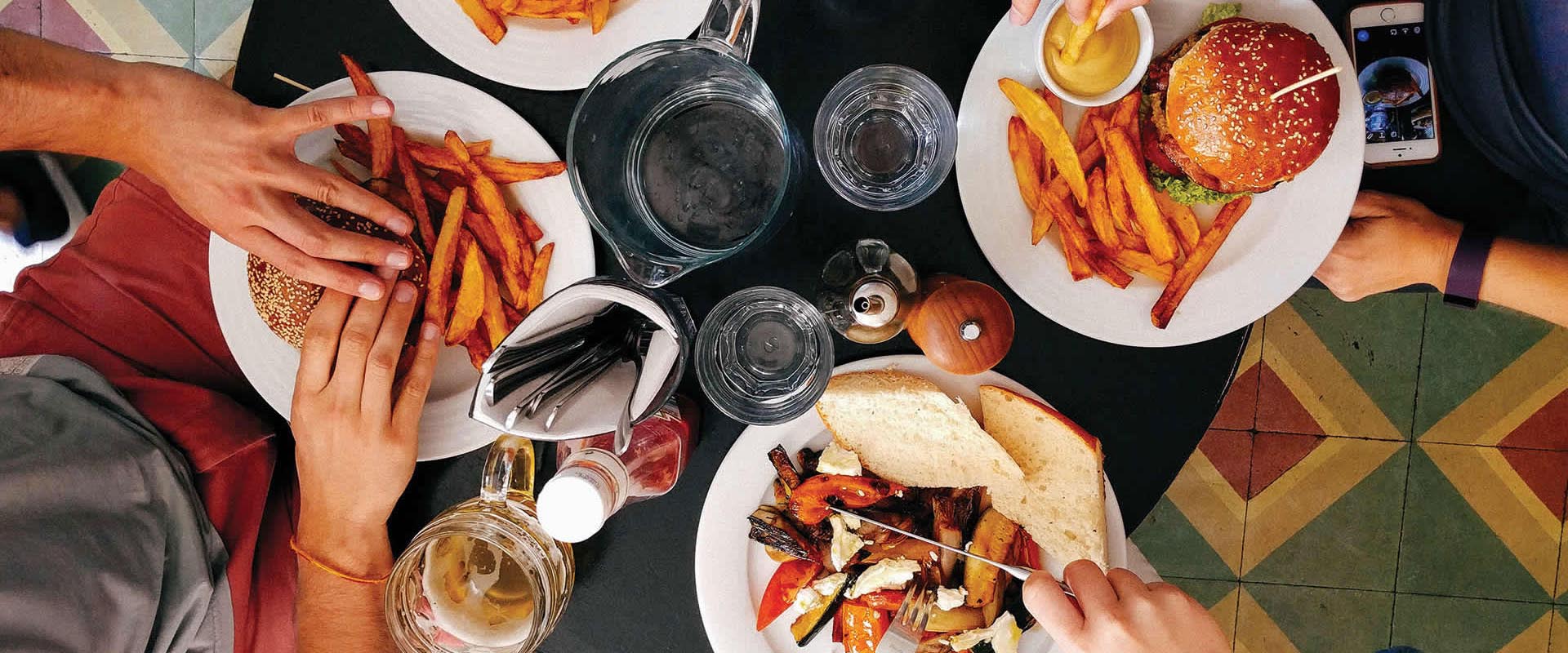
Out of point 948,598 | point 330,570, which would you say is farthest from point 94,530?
point 948,598

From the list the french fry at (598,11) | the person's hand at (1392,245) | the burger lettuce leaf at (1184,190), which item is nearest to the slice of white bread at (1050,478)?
the burger lettuce leaf at (1184,190)

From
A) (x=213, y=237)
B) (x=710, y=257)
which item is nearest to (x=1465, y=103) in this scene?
(x=710, y=257)

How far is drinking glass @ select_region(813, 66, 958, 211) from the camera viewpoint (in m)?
1.36

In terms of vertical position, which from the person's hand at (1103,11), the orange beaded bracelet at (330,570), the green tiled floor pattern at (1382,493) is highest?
the person's hand at (1103,11)

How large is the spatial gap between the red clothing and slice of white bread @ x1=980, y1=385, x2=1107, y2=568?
123 centimetres

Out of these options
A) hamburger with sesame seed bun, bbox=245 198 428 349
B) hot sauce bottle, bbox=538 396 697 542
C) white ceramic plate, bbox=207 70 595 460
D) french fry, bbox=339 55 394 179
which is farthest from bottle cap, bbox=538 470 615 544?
french fry, bbox=339 55 394 179

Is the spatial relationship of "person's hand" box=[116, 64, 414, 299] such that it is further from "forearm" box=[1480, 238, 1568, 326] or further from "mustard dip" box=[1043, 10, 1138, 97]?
"forearm" box=[1480, 238, 1568, 326]

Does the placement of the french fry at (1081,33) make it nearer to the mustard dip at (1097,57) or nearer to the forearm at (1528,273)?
the mustard dip at (1097,57)

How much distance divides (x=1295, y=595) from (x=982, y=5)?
2.02 m

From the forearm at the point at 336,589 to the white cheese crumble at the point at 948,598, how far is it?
0.93m

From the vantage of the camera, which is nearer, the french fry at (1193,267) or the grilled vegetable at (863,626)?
the french fry at (1193,267)

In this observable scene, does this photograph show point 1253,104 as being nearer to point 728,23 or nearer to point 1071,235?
point 1071,235

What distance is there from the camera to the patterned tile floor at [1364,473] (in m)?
2.39

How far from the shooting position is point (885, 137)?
4.62 ft
